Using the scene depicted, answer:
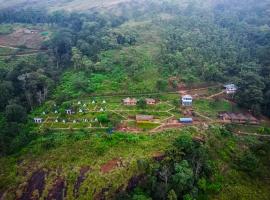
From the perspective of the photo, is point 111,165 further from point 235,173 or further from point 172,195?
point 235,173

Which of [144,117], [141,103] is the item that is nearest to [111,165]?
[144,117]

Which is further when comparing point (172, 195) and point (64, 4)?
point (64, 4)

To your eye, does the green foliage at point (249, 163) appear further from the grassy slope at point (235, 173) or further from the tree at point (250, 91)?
the tree at point (250, 91)

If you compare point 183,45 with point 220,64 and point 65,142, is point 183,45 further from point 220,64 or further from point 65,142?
point 65,142

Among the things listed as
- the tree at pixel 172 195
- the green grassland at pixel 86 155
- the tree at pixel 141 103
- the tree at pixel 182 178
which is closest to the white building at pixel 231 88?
the tree at pixel 141 103

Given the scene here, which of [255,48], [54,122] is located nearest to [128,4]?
[255,48]

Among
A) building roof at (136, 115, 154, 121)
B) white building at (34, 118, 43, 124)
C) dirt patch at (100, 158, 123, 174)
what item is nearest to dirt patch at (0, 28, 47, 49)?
white building at (34, 118, 43, 124)
